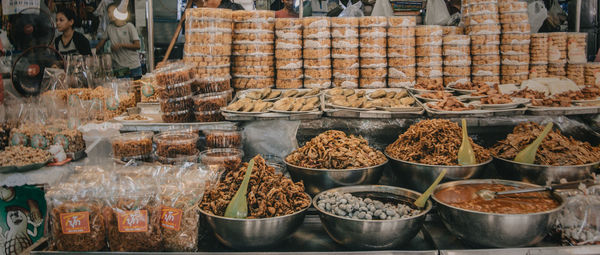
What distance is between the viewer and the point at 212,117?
246cm

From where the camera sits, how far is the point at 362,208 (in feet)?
4.89

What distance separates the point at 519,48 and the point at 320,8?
9.20 ft

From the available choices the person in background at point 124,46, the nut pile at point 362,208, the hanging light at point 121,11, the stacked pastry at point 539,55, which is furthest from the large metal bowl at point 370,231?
the hanging light at point 121,11

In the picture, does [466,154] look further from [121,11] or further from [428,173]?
[121,11]

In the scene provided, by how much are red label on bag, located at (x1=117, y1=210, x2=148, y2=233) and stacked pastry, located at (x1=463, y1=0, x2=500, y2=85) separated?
2.79 m

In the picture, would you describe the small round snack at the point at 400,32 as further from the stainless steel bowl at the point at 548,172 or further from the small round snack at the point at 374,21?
the stainless steel bowl at the point at 548,172

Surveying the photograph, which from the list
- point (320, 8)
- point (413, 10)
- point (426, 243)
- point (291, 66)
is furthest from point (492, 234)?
point (320, 8)

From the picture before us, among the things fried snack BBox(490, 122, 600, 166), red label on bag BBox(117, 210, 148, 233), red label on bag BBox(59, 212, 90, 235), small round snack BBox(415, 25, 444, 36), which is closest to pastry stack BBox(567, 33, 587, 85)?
small round snack BBox(415, 25, 444, 36)

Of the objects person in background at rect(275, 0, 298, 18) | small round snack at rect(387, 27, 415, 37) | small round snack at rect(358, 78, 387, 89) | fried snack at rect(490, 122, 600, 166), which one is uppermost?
person in background at rect(275, 0, 298, 18)

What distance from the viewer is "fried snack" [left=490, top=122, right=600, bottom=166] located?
1923mm

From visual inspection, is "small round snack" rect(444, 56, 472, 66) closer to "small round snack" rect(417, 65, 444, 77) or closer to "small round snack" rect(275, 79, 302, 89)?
"small round snack" rect(417, 65, 444, 77)

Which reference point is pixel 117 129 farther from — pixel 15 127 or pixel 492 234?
pixel 492 234

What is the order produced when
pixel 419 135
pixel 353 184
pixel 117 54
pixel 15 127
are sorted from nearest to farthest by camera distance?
pixel 353 184 < pixel 419 135 < pixel 15 127 < pixel 117 54

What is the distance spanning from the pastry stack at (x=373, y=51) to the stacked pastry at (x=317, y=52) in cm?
27
